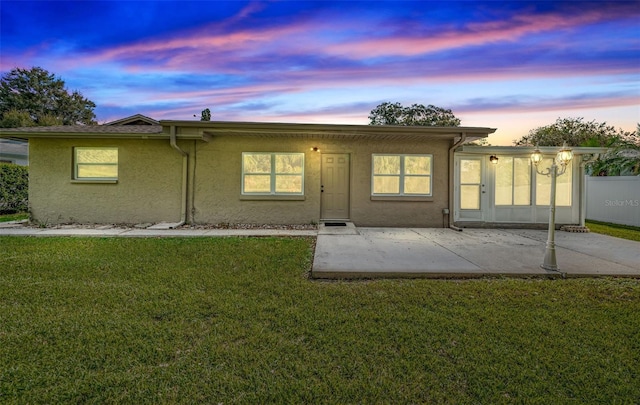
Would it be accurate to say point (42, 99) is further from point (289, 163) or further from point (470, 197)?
point (470, 197)

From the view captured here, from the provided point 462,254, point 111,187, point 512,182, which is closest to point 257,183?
point 111,187

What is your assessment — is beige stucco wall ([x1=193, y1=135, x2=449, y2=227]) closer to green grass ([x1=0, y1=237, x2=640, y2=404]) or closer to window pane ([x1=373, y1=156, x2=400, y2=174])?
window pane ([x1=373, y1=156, x2=400, y2=174])

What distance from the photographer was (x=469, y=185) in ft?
30.1

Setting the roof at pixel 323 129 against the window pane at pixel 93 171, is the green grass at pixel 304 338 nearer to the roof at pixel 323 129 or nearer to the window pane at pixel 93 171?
the roof at pixel 323 129

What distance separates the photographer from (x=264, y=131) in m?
7.98

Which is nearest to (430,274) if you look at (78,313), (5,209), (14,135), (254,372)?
(254,372)

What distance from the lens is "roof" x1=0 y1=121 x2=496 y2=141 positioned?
7.84 meters

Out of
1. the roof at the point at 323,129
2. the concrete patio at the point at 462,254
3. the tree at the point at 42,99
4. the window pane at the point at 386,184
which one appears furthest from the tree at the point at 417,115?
the tree at the point at 42,99

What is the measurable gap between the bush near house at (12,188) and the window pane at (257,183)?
30.3 feet

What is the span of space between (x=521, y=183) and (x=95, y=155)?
42.1ft

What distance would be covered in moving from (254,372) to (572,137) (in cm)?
3369

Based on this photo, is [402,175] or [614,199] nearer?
[402,175]

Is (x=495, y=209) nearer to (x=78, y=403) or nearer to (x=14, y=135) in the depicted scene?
(x=78, y=403)

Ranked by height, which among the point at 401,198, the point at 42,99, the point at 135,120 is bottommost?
the point at 401,198
